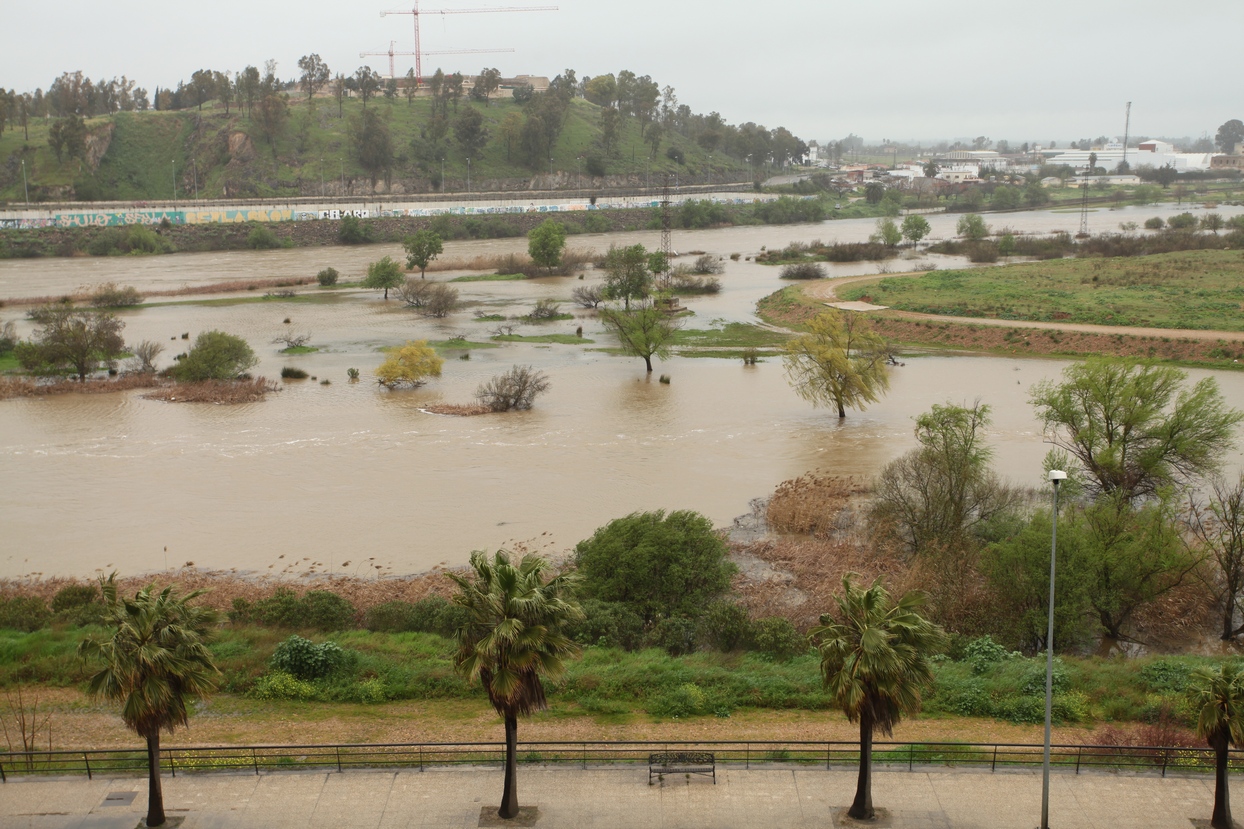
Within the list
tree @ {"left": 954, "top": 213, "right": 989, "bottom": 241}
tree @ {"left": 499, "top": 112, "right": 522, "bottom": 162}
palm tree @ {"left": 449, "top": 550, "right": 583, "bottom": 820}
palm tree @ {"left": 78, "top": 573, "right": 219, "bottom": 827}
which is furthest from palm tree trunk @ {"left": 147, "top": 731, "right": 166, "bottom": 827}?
tree @ {"left": 499, "top": 112, "right": 522, "bottom": 162}

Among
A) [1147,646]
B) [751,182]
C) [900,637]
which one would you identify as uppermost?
[751,182]

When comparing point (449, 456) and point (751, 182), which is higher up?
point (751, 182)

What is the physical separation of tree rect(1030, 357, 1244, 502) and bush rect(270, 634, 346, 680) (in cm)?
1805

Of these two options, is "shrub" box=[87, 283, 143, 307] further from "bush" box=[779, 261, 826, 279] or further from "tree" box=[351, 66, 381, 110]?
"tree" box=[351, 66, 381, 110]

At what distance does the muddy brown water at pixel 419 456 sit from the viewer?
2659cm

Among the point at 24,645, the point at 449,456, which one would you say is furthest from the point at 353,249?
the point at 24,645

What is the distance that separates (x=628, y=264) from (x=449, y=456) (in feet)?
101

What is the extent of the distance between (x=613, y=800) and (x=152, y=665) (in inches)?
225

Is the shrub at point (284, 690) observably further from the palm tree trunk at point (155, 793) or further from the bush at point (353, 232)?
the bush at point (353, 232)

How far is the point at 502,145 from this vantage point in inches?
5699

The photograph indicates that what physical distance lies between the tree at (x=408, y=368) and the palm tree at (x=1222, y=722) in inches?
1364

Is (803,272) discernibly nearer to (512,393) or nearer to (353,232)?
(512,393)

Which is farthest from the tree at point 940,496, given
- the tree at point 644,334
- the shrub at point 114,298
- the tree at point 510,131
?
the tree at point 510,131

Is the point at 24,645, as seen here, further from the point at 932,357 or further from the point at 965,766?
the point at 932,357
